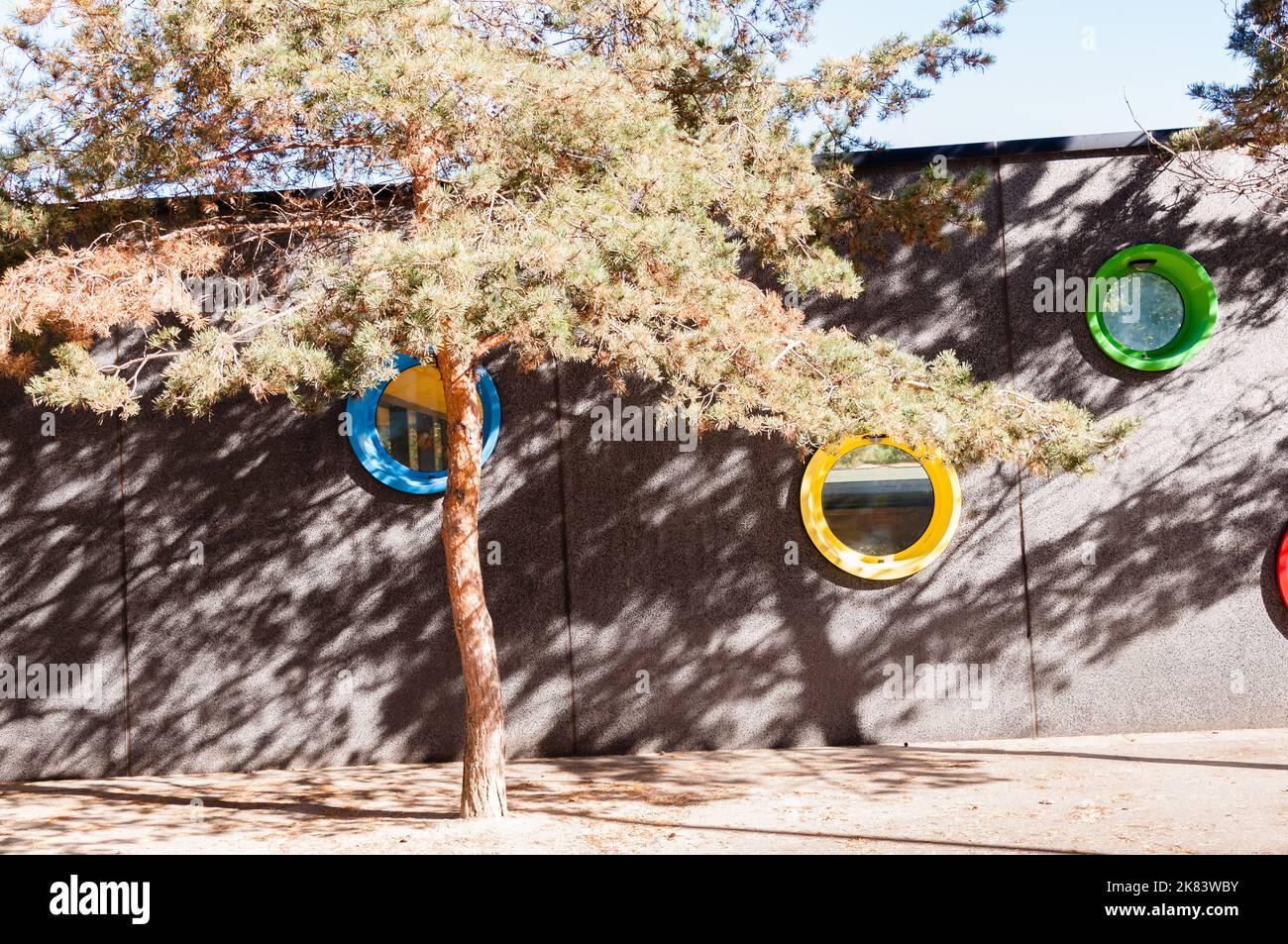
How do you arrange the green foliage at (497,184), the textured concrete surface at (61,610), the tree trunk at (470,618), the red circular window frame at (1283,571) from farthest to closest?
1. the textured concrete surface at (61,610)
2. the red circular window frame at (1283,571)
3. the tree trunk at (470,618)
4. the green foliage at (497,184)

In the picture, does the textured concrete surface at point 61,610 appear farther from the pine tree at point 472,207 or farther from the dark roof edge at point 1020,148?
the dark roof edge at point 1020,148

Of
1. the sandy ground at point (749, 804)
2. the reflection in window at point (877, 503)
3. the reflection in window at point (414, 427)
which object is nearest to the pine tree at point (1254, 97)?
the reflection in window at point (877, 503)

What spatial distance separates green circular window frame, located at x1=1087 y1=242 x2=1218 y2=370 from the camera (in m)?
6.91

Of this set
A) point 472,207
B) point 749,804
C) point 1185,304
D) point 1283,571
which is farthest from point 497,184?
point 1283,571

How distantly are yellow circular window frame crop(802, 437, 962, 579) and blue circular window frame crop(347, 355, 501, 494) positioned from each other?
2035 mm

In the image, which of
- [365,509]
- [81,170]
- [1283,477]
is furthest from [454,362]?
[1283,477]

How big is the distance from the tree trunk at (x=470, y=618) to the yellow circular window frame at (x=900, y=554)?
94.5 inches

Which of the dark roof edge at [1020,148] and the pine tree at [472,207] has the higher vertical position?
the dark roof edge at [1020,148]

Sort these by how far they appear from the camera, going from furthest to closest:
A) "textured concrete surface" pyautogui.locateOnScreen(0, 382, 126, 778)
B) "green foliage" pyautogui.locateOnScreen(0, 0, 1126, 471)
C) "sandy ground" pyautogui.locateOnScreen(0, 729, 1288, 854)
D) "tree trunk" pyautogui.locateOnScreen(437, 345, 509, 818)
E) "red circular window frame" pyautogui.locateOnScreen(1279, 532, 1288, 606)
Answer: "textured concrete surface" pyautogui.locateOnScreen(0, 382, 126, 778) → "red circular window frame" pyautogui.locateOnScreen(1279, 532, 1288, 606) → "tree trunk" pyautogui.locateOnScreen(437, 345, 509, 818) → "sandy ground" pyautogui.locateOnScreen(0, 729, 1288, 854) → "green foliage" pyautogui.locateOnScreen(0, 0, 1126, 471)

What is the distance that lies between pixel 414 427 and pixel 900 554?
323 centimetres

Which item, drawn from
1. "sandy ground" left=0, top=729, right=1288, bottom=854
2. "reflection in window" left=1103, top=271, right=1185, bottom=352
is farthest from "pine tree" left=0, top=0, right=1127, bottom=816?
"reflection in window" left=1103, top=271, right=1185, bottom=352

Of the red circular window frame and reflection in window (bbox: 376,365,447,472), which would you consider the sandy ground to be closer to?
the red circular window frame

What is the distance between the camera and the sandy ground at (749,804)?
4805 millimetres
